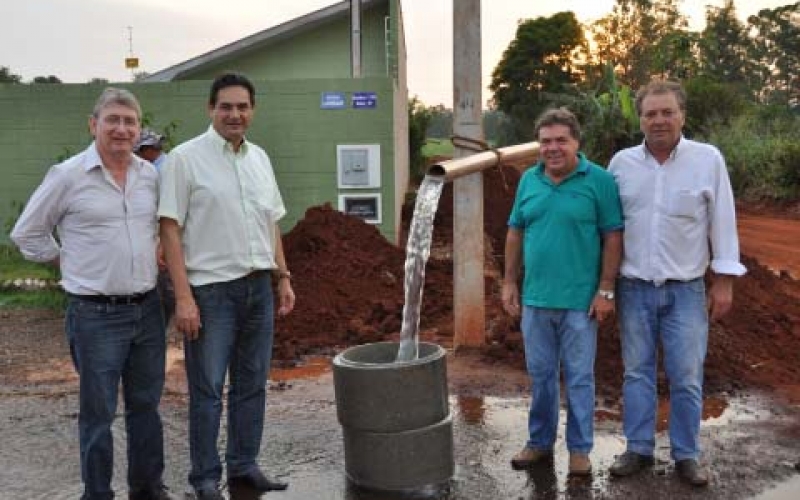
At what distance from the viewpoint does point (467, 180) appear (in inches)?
262

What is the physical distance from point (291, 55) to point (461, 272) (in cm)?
1317

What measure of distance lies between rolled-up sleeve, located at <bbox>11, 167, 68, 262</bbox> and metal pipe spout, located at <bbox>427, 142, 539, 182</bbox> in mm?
1833

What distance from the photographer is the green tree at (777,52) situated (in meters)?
58.9

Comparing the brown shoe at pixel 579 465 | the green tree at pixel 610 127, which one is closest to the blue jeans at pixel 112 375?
the brown shoe at pixel 579 465

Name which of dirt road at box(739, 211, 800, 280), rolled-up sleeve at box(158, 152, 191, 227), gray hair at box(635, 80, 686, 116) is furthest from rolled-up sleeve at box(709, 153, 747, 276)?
dirt road at box(739, 211, 800, 280)

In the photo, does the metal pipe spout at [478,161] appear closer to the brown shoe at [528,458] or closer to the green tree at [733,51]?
the brown shoe at [528,458]

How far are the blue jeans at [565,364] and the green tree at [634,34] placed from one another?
124ft

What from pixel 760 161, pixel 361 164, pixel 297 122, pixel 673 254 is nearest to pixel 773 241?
pixel 760 161

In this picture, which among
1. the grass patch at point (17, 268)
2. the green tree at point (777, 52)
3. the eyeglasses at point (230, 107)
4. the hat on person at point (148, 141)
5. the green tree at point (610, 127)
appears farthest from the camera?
the green tree at point (777, 52)

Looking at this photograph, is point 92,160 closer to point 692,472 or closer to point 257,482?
point 257,482

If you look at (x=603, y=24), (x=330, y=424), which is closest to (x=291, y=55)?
(x=330, y=424)

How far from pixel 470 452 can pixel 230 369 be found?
1.38 meters

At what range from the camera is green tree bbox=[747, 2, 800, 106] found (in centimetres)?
5891

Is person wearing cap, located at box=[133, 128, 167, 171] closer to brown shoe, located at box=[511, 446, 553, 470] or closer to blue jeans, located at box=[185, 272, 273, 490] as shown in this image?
blue jeans, located at box=[185, 272, 273, 490]
